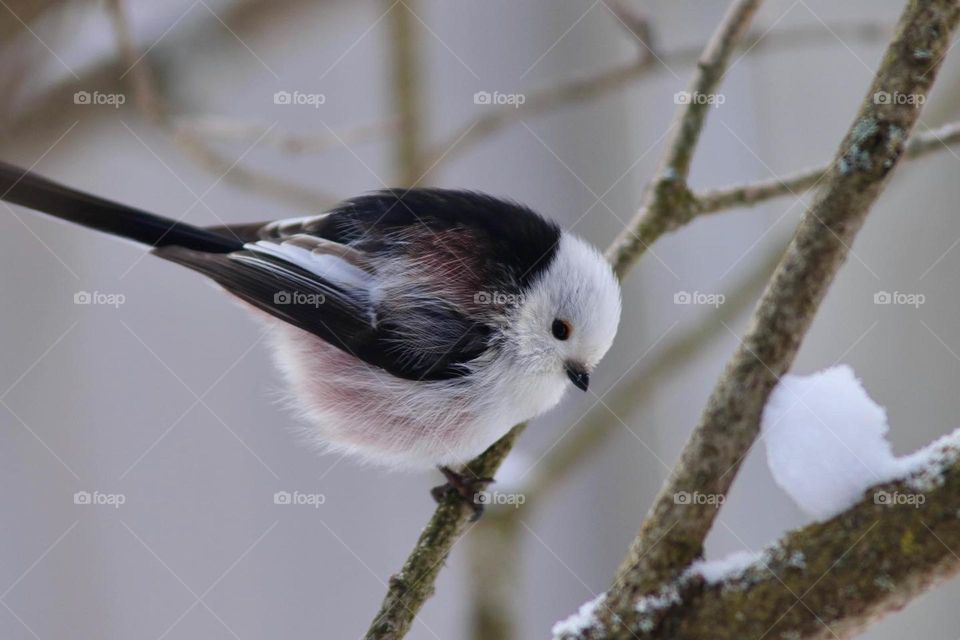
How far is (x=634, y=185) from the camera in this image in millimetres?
3391

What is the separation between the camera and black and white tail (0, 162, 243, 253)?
1333 millimetres

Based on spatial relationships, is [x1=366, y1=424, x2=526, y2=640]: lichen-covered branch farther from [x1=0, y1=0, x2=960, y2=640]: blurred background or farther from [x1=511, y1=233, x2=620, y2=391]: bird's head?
[x1=0, y1=0, x2=960, y2=640]: blurred background

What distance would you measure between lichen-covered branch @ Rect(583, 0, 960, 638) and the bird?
1.16 ft

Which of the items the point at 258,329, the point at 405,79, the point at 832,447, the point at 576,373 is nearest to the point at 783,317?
the point at 832,447

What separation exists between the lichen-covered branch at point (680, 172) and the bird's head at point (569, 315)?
0.26ft

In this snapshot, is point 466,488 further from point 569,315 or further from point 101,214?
point 101,214

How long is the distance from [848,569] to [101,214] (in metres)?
1.23

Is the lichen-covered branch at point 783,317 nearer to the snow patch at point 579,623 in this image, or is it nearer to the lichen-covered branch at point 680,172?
the snow patch at point 579,623

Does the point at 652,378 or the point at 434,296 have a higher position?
the point at 652,378

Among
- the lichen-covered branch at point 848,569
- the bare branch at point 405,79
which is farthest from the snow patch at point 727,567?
the bare branch at point 405,79

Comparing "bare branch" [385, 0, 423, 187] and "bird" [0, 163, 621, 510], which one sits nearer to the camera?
"bird" [0, 163, 621, 510]

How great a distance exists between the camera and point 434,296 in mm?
1419

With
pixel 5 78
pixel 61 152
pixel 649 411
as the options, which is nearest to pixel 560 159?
pixel 649 411

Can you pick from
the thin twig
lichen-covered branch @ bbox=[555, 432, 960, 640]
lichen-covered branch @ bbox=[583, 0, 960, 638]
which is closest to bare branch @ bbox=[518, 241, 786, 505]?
the thin twig
